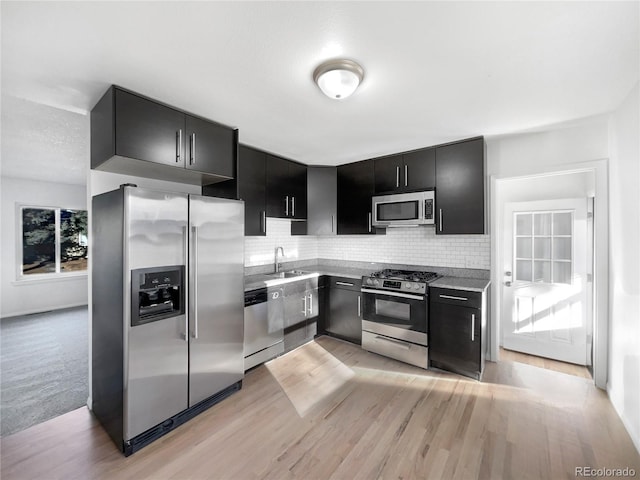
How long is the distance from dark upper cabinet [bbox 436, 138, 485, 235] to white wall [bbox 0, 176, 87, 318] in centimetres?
683

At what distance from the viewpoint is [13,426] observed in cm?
216

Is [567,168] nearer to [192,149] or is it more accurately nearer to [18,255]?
[192,149]

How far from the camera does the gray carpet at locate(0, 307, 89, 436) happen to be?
236 centimetres

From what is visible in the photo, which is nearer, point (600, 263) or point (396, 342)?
point (600, 263)

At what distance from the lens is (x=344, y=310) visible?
147 inches

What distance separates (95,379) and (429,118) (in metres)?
3.58

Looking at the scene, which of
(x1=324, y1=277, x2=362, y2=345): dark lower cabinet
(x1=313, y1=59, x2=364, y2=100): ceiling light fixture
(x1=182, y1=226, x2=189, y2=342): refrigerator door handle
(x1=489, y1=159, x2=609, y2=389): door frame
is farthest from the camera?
(x1=324, y1=277, x2=362, y2=345): dark lower cabinet

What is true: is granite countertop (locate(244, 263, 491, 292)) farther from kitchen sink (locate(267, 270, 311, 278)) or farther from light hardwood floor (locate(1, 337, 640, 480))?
light hardwood floor (locate(1, 337, 640, 480))

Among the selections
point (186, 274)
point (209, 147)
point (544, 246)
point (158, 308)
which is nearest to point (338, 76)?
point (209, 147)

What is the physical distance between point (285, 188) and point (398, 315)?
2.12 metres

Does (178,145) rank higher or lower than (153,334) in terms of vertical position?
higher

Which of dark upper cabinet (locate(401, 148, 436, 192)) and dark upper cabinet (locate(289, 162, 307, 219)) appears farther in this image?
dark upper cabinet (locate(289, 162, 307, 219))

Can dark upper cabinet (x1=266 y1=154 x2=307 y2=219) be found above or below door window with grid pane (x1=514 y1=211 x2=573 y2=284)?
above

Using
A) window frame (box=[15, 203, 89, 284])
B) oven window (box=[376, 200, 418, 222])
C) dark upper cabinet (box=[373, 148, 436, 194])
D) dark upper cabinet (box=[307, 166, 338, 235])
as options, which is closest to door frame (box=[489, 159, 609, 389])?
dark upper cabinet (box=[373, 148, 436, 194])
